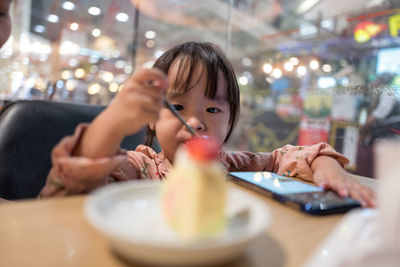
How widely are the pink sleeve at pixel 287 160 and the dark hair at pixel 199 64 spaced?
195 millimetres

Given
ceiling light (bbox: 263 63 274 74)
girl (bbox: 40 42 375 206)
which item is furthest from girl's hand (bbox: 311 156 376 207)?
ceiling light (bbox: 263 63 274 74)

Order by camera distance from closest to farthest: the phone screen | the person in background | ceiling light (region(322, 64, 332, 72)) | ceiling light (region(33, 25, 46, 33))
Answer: the phone screen → the person in background → ceiling light (region(322, 64, 332, 72)) → ceiling light (region(33, 25, 46, 33))

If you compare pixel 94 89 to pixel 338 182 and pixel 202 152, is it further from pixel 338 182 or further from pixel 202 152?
pixel 202 152

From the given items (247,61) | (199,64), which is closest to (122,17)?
(247,61)

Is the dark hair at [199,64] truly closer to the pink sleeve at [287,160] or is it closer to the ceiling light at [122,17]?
the pink sleeve at [287,160]

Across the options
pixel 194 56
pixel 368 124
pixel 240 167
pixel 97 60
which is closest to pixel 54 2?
pixel 97 60

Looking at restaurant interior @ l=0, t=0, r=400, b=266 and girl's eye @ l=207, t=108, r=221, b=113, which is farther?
girl's eye @ l=207, t=108, r=221, b=113

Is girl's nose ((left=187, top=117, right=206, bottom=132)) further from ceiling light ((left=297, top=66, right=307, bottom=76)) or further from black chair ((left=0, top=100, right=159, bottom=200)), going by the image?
ceiling light ((left=297, top=66, right=307, bottom=76))

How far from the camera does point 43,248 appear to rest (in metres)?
0.36

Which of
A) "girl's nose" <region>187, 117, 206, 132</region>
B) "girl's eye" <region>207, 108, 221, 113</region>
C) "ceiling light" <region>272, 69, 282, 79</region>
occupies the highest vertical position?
"ceiling light" <region>272, 69, 282, 79</region>

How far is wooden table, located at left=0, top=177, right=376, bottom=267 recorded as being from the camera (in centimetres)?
34

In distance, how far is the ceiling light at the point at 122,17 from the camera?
9.55ft

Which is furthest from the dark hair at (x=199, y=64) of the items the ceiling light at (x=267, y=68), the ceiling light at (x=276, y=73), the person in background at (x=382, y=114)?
the ceiling light at (x=267, y=68)

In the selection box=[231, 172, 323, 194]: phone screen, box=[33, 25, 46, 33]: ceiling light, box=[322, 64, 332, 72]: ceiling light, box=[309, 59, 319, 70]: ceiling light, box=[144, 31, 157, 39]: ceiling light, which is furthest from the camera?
box=[144, 31, 157, 39]: ceiling light
